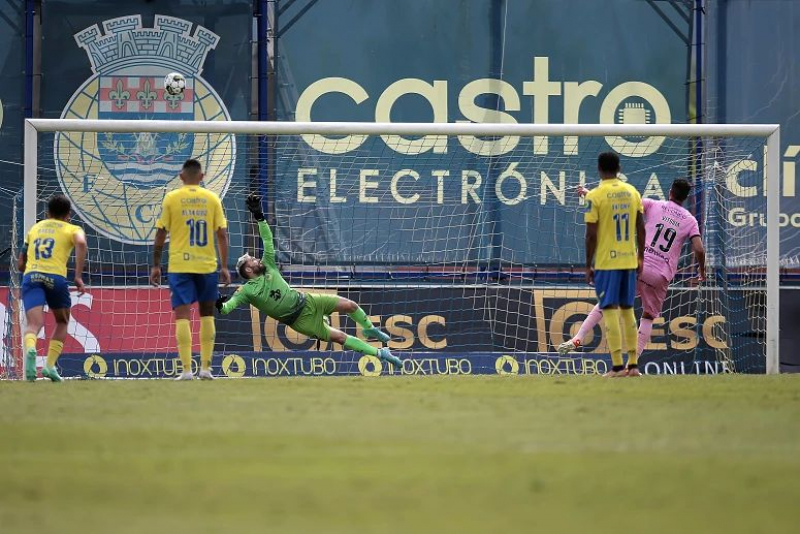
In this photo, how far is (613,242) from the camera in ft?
37.8

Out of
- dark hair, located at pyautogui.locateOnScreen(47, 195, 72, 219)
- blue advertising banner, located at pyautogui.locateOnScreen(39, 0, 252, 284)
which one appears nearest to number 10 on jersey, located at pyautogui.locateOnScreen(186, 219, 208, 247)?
dark hair, located at pyautogui.locateOnScreen(47, 195, 72, 219)

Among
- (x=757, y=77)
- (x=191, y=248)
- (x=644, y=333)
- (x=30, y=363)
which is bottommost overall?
(x=30, y=363)

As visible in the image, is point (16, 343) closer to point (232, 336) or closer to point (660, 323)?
point (232, 336)

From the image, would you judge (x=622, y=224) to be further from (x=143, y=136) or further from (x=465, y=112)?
(x=143, y=136)

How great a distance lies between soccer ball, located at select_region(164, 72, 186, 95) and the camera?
15.3 metres

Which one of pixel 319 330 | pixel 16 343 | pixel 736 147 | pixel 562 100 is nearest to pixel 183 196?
pixel 319 330

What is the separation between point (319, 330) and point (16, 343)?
3.57m

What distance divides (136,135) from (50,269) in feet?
17.3

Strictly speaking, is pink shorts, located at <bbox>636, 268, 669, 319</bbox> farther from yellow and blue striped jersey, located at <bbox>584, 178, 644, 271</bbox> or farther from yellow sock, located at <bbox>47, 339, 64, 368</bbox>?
yellow sock, located at <bbox>47, 339, 64, 368</bbox>

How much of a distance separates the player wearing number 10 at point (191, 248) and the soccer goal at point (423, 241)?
11.9 ft

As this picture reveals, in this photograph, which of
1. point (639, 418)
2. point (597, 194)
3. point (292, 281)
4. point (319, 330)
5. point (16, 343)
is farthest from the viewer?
point (292, 281)

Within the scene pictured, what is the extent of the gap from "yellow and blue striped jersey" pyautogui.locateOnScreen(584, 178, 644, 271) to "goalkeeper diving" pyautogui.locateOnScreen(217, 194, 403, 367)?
2.91 meters

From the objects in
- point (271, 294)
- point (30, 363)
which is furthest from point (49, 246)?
point (271, 294)

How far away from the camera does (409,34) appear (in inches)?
677
